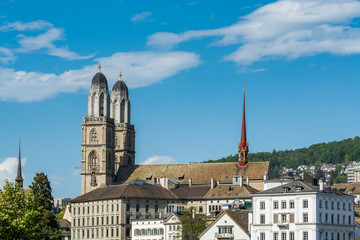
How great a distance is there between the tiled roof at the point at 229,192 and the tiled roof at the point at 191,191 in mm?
1569

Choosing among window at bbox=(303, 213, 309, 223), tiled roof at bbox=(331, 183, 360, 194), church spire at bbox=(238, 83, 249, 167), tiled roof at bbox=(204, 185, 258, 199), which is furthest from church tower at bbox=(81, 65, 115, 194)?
window at bbox=(303, 213, 309, 223)

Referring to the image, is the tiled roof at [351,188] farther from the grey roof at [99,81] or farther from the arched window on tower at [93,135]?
the grey roof at [99,81]

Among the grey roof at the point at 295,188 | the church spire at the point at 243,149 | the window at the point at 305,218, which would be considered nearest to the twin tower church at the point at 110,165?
the church spire at the point at 243,149

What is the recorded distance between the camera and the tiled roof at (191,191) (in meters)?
174

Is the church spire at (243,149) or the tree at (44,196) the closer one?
the tree at (44,196)

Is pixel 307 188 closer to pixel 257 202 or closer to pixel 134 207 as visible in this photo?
pixel 257 202

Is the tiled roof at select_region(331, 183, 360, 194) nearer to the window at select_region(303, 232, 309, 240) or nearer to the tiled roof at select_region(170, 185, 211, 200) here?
the tiled roof at select_region(170, 185, 211, 200)

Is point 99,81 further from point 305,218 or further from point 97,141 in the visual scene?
point 305,218

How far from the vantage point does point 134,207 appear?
16112 centimetres

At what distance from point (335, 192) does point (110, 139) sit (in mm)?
81657

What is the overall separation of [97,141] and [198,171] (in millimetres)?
23627

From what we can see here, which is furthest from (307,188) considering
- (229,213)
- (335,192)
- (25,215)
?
(25,215)

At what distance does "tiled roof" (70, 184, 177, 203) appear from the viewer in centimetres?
16176

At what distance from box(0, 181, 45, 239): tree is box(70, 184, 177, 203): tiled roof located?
4565cm
